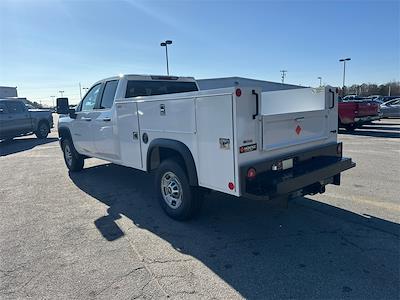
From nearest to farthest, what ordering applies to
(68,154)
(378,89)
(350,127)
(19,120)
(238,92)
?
1. (238,92)
2. (68,154)
3. (350,127)
4. (19,120)
5. (378,89)

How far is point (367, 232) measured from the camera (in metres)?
4.05

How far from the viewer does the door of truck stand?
3.92 m

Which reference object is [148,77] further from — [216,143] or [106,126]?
[216,143]

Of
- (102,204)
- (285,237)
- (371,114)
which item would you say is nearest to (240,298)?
(285,237)

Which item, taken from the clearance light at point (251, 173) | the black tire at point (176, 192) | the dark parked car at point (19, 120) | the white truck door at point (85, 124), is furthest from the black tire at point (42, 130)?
the clearance light at point (251, 173)

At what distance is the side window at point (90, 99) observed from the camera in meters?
6.76

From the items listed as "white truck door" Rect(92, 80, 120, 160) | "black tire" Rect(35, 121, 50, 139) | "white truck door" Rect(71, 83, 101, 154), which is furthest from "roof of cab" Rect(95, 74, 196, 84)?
"black tire" Rect(35, 121, 50, 139)

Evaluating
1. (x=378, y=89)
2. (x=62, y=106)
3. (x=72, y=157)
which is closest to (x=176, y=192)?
(x=62, y=106)

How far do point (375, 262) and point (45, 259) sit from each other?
11.8 feet

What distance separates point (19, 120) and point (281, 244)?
15668mm

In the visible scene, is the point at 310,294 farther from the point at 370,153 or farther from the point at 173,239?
the point at 370,153

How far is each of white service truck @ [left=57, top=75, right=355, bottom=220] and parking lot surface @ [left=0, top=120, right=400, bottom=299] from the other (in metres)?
0.57

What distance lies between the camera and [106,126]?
6199 millimetres

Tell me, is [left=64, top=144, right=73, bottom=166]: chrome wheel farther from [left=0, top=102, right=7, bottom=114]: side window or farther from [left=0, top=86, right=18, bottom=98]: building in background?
[left=0, top=86, right=18, bottom=98]: building in background
